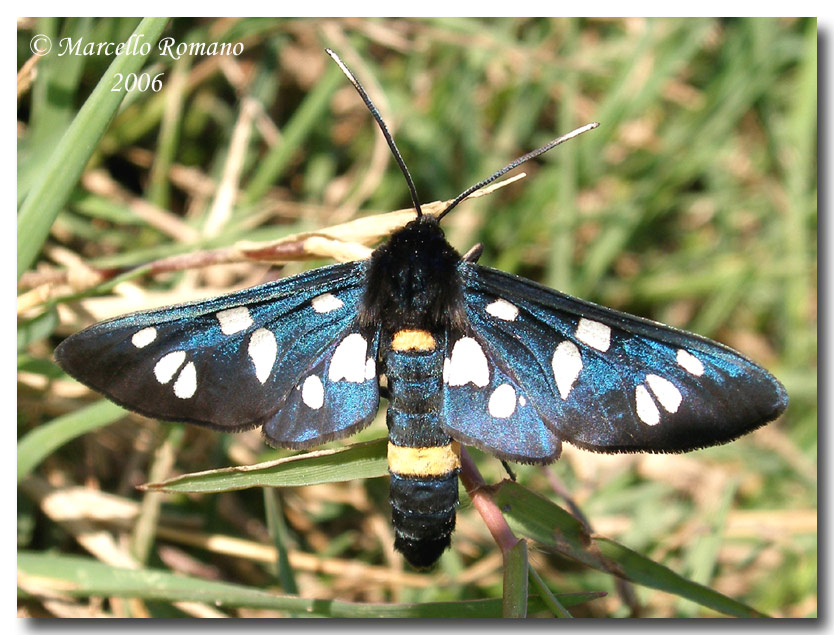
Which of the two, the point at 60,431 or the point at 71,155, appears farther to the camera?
the point at 60,431

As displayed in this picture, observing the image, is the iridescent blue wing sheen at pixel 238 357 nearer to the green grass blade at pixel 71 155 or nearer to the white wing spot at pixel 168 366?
the white wing spot at pixel 168 366

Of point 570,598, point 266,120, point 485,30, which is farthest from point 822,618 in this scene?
point 266,120

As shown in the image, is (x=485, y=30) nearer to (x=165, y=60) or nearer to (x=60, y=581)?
(x=165, y=60)

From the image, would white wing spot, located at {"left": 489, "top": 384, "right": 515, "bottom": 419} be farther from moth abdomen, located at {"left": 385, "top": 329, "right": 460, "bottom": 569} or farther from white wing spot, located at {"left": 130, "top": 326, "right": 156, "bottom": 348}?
white wing spot, located at {"left": 130, "top": 326, "right": 156, "bottom": 348}

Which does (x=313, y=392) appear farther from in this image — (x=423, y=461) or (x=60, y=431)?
(x=60, y=431)

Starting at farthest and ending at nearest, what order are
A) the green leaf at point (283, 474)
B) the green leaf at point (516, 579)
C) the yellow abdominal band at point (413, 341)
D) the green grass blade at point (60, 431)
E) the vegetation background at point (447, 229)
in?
the vegetation background at point (447, 229)
the green grass blade at point (60, 431)
the yellow abdominal band at point (413, 341)
the green leaf at point (283, 474)
the green leaf at point (516, 579)

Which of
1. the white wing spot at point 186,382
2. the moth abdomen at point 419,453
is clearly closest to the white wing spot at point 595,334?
the moth abdomen at point 419,453

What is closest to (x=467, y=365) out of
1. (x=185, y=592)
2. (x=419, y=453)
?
(x=419, y=453)
